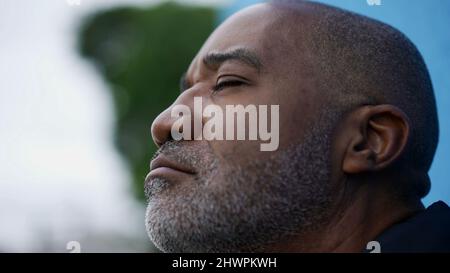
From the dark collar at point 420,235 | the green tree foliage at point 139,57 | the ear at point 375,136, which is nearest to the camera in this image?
the dark collar at point 420,235

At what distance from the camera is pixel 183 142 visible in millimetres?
1619

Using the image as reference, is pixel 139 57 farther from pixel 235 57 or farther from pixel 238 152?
pixel 238 152

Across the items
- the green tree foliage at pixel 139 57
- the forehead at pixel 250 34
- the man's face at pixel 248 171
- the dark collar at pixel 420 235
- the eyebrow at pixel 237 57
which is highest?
the green tree foliage at pixel 139 57

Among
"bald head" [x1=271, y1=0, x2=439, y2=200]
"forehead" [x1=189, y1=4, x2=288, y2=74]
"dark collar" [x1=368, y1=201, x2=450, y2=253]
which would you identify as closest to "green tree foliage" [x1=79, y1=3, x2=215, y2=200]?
"forehead" [x1=189, y1=4, x2=288, y2=74]

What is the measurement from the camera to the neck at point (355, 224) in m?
1.60

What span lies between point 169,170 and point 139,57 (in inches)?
210

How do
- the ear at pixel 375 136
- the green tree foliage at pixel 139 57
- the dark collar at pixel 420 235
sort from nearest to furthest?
the dark collar at pixel 420 235 < the ear at pixel 375 136 < the green tree foliage at pixel 139 57

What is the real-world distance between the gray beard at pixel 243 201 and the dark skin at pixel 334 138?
1.1 inches

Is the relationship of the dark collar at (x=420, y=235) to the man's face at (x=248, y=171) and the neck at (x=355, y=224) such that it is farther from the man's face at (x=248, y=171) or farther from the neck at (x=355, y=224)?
the man's face at (x=248, y=171)

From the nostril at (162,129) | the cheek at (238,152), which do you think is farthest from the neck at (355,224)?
the nostril at (162,129)

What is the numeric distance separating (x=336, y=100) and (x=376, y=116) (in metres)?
0.12

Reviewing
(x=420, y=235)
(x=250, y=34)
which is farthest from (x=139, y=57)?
(x=420, y=235)

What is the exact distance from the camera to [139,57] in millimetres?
6777
